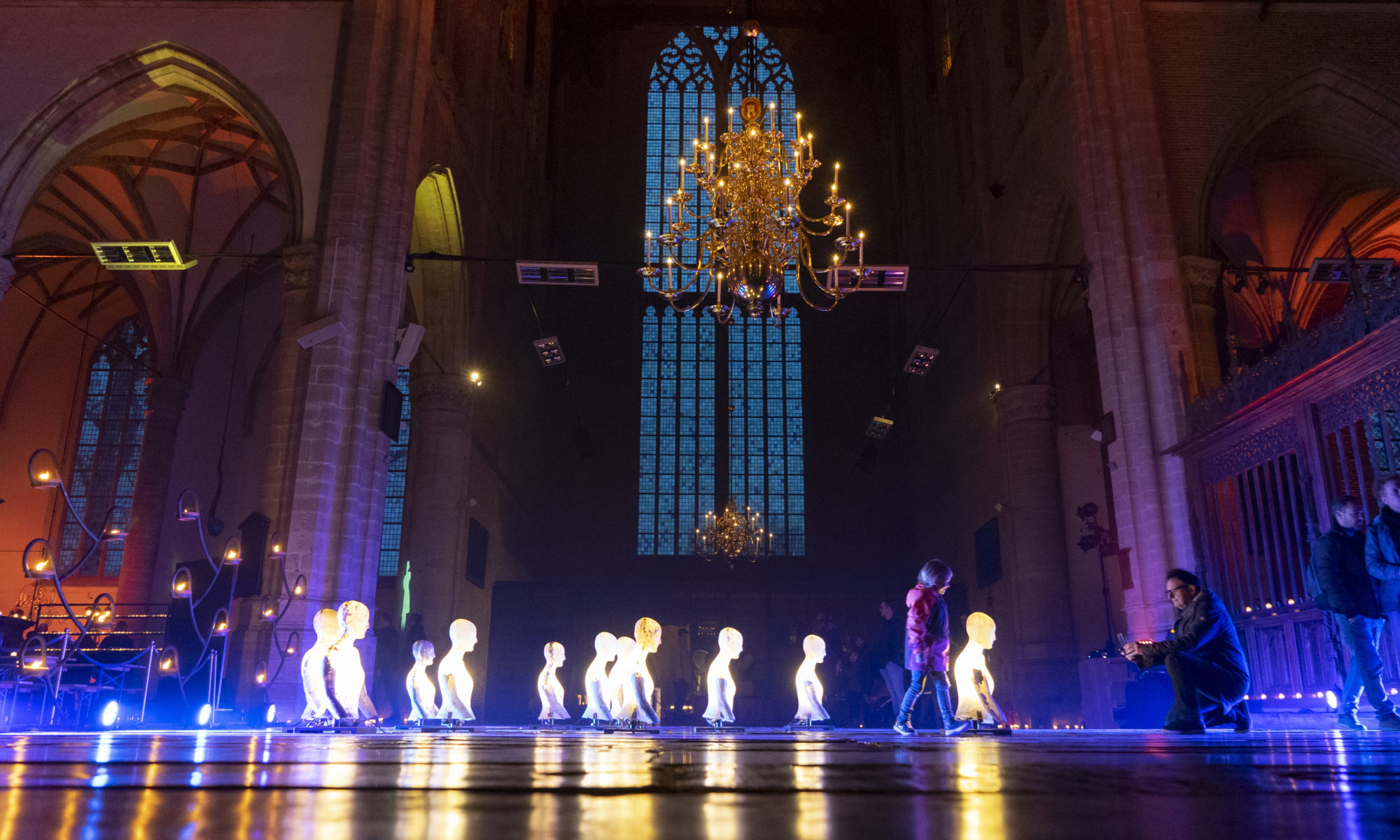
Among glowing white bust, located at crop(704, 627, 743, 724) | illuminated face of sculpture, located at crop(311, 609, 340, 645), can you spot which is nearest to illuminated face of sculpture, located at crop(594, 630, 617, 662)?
glowing white bust, located at crop(704, 627, 743, 724)

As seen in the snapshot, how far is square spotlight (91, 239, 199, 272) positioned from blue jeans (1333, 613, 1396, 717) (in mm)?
11727

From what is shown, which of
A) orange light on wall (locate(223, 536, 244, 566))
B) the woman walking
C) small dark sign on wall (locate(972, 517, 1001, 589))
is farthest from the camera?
small dark sign on wall (locate(972, 517, 1001, 589))

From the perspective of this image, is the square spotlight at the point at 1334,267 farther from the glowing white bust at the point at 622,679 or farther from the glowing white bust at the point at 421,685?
the glowing white bust at the point at 421,685

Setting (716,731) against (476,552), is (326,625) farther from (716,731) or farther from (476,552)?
(476,552)

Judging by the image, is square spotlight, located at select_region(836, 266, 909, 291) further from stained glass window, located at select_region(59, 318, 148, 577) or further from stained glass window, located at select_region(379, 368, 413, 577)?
stained glass window, located at select_region(59, 318, 148, 577)

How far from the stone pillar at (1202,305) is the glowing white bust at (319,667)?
945 cm

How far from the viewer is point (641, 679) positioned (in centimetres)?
879

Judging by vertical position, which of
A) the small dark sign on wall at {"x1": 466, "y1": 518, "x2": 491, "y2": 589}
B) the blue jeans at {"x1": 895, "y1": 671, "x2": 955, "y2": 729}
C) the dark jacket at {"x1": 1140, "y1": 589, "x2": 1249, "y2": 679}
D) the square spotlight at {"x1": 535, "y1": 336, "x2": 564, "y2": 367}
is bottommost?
the blue jeans at {"x1": 895, "y1": 671, "x2": 955, "y2": 729}

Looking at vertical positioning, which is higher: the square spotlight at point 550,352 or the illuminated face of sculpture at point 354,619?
the square spotlight at point 550,352

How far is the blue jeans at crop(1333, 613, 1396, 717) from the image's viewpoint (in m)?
6.06

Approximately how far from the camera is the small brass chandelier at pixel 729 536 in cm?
2022

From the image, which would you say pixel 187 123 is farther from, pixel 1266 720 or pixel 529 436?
pixel 1266 720

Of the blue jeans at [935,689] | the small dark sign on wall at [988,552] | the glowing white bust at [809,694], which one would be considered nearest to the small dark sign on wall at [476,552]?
the glowing white bust at [809,694]

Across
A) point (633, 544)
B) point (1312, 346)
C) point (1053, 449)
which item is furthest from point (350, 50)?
point (633, 544)
